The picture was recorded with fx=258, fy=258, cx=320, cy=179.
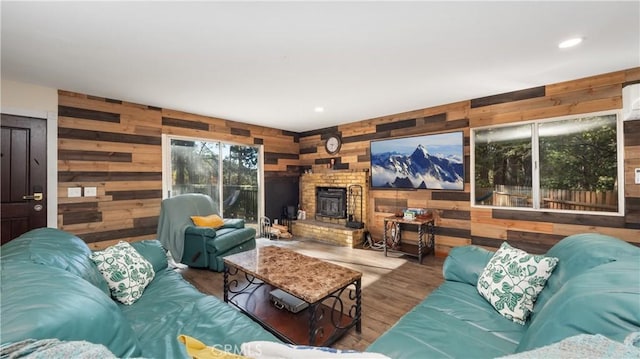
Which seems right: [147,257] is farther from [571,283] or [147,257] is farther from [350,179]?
[350,179]

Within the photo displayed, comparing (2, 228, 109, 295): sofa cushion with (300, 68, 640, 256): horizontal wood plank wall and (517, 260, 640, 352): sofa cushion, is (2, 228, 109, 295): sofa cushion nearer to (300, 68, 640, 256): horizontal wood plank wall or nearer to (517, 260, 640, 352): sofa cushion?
(517, 260, 640, 352): sofa cushion

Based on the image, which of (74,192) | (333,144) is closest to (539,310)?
(333,144)

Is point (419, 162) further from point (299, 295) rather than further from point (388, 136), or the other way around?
point (299, 295)

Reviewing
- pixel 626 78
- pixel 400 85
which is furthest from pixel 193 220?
pixel 626 78

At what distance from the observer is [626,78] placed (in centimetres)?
283

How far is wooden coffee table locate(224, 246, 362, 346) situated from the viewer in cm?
190

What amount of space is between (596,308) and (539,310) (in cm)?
64

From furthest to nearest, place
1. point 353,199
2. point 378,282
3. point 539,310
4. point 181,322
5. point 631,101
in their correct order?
point 353,199 → point 378,282 → point 631,101 → point 181,322 → point 539,310

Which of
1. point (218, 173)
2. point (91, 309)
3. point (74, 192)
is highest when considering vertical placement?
point (218, 173)

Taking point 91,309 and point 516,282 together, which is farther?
point 516,282

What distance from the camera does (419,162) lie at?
4332 mm

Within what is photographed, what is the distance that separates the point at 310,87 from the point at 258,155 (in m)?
2.70

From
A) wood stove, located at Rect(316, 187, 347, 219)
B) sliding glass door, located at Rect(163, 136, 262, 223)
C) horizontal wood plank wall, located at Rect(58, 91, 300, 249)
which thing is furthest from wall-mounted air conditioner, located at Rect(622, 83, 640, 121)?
horizontal wood plank wall, located at Rect(58, 91, 300, 249)

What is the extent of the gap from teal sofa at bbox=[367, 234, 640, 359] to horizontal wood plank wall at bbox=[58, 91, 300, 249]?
→ 13.1ft
